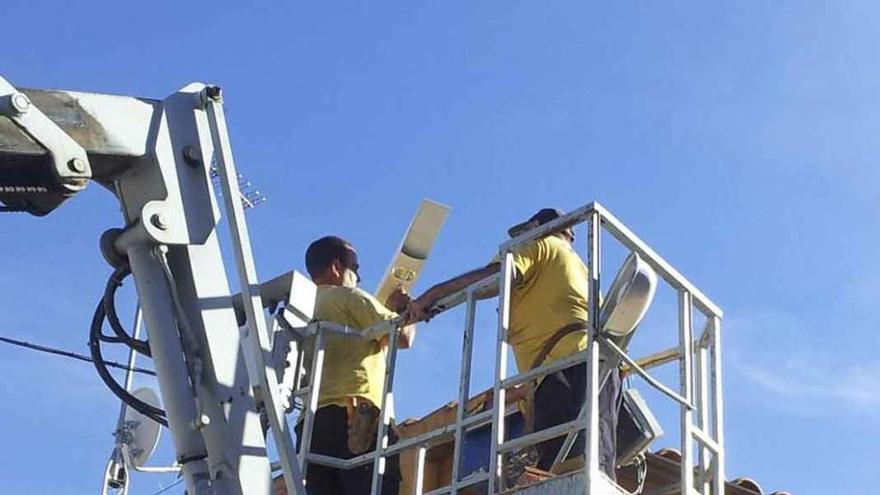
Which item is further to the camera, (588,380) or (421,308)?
(421,308)

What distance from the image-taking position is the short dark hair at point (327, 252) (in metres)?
8.82

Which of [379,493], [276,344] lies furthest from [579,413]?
[276,344]

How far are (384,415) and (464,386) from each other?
2.38 feet

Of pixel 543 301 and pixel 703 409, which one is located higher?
pixel 543 301

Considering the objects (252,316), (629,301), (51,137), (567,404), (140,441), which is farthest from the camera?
(140,441)

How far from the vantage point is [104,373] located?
700cm

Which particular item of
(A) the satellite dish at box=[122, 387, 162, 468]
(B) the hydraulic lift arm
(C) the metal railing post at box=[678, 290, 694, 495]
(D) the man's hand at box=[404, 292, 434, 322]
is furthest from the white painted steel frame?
(A) the satellite dish at box=[122, 387, 162, 468]

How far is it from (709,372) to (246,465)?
2.91m

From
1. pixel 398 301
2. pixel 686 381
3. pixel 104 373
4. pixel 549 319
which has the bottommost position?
pixel 104 373

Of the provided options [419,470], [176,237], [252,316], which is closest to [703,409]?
[419,470]

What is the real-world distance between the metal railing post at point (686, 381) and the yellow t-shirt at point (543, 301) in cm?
54

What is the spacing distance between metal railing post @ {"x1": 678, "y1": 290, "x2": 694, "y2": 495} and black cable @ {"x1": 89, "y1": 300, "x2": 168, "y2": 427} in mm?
2485

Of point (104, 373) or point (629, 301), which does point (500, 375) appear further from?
point (104, 373)

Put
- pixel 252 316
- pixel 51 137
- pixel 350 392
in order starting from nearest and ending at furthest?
pixel 51 137 < pixel 252 316 < pixel 350 392
